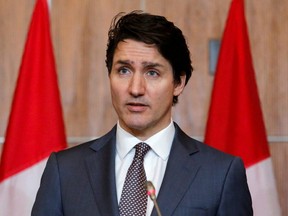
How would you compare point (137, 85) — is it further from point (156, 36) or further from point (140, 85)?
point (156, 36)

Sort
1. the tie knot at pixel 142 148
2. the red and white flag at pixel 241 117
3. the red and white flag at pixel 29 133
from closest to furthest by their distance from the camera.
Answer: the tie knot at pixel 142 148, the red and white flag at pixel 29 133, the red and white flag at pixel 241 117

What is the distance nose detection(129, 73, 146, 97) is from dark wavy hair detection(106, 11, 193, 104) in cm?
11

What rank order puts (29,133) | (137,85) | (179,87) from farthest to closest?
(29,133) → (179,87) → (137,85)

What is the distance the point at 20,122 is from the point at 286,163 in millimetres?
1353

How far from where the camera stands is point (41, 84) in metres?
2.57

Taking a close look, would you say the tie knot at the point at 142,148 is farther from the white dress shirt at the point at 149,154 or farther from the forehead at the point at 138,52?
the forehead at the point at 138,52

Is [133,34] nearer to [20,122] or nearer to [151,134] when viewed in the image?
[151,134]

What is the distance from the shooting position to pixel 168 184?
1752mm

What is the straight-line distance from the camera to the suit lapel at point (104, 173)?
1716mm

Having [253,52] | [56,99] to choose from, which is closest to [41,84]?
[56,99]

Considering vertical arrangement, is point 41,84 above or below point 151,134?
above

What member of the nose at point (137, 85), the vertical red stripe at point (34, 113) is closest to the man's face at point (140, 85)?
the nose at point (137, 85)

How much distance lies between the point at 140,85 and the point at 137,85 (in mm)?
11

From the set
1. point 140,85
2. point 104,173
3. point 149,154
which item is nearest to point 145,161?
point 149,154
